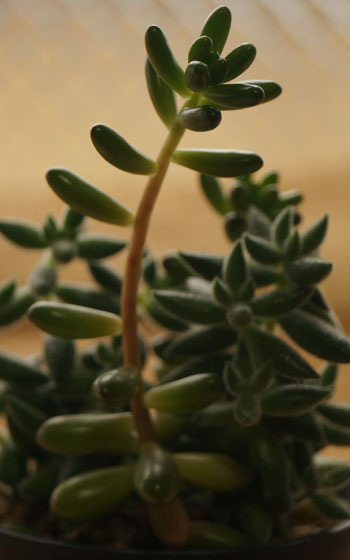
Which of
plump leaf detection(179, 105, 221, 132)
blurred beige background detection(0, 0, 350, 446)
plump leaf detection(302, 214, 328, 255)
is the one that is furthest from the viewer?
blurred beige background detection(0, 0, 350, 446)

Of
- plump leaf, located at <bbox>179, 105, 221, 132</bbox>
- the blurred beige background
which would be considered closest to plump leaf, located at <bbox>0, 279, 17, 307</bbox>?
plump leaf, located at <bbox>179, 105, 221, 132</bbox>

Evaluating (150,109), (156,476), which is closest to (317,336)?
(156,476)

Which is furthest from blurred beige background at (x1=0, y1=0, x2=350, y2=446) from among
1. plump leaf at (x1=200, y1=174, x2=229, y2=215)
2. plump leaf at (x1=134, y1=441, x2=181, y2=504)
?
plump leaf at (x1=134, y1=441, x2=181, y2=504)

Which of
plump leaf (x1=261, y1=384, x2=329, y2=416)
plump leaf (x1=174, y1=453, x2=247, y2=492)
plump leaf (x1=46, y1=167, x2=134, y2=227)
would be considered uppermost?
plump leaf (x1=46, y1=167, x2=134, y2=227)

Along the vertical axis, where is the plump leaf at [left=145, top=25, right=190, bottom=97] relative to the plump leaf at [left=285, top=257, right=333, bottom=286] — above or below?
above

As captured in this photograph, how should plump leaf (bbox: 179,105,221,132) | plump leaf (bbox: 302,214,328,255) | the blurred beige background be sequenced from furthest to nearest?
1. the blurred beige background
2. plump leaf (bbox: 302,214,328,255)
3. plump leaf (bbox: 179,105,221,132)

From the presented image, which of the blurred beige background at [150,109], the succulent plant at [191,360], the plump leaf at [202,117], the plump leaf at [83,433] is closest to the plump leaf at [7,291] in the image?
the succulent plant at [191,360]

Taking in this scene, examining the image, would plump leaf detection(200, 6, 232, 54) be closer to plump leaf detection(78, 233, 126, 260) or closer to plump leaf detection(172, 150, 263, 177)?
plump leaf detection(172, 150, 263, 177)

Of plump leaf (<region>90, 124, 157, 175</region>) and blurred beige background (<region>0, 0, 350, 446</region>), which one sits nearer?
plump leaf (<region>90, 124, 157, 175</region>)
